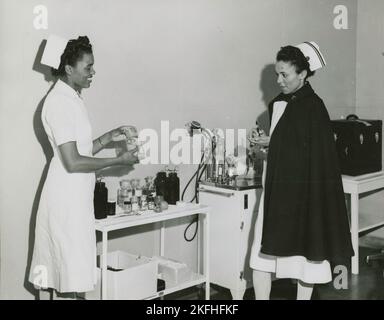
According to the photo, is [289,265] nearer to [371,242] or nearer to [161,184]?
[161,184]

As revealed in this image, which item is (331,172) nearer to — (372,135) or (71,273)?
(71,273)

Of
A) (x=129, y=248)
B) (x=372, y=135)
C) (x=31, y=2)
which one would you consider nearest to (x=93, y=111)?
(x=31, y=2)

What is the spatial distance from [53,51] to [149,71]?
820 millimetres

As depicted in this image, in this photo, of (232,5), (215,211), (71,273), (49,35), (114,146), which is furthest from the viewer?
(232,5)

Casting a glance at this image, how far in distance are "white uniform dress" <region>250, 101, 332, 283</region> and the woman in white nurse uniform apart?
2.86ft

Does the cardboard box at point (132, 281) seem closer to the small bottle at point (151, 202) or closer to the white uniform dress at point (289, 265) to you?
the small bottle at point (151, 202)

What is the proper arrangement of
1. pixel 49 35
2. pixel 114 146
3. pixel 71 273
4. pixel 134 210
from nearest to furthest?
1. pixel 71 273
2. pixel 49 35
3. pixel 134 210
4. pixel 114 146

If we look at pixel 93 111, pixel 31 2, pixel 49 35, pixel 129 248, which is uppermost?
pixel 31 2

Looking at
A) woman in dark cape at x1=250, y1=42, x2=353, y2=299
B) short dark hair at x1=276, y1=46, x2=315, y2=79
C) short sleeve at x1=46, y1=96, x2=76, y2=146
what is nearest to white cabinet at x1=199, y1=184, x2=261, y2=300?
woman in dark cape at x1=250, y1=42, x2=353, y2=299

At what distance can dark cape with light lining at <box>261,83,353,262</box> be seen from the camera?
2521mm

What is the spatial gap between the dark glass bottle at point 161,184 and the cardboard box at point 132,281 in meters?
0.42

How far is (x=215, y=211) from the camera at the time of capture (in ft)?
10.5

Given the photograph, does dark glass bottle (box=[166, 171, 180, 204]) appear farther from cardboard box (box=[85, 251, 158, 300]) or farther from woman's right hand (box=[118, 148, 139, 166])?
woman's right hand (box=[118, 148, 139, 166])

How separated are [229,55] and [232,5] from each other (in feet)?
1.12
